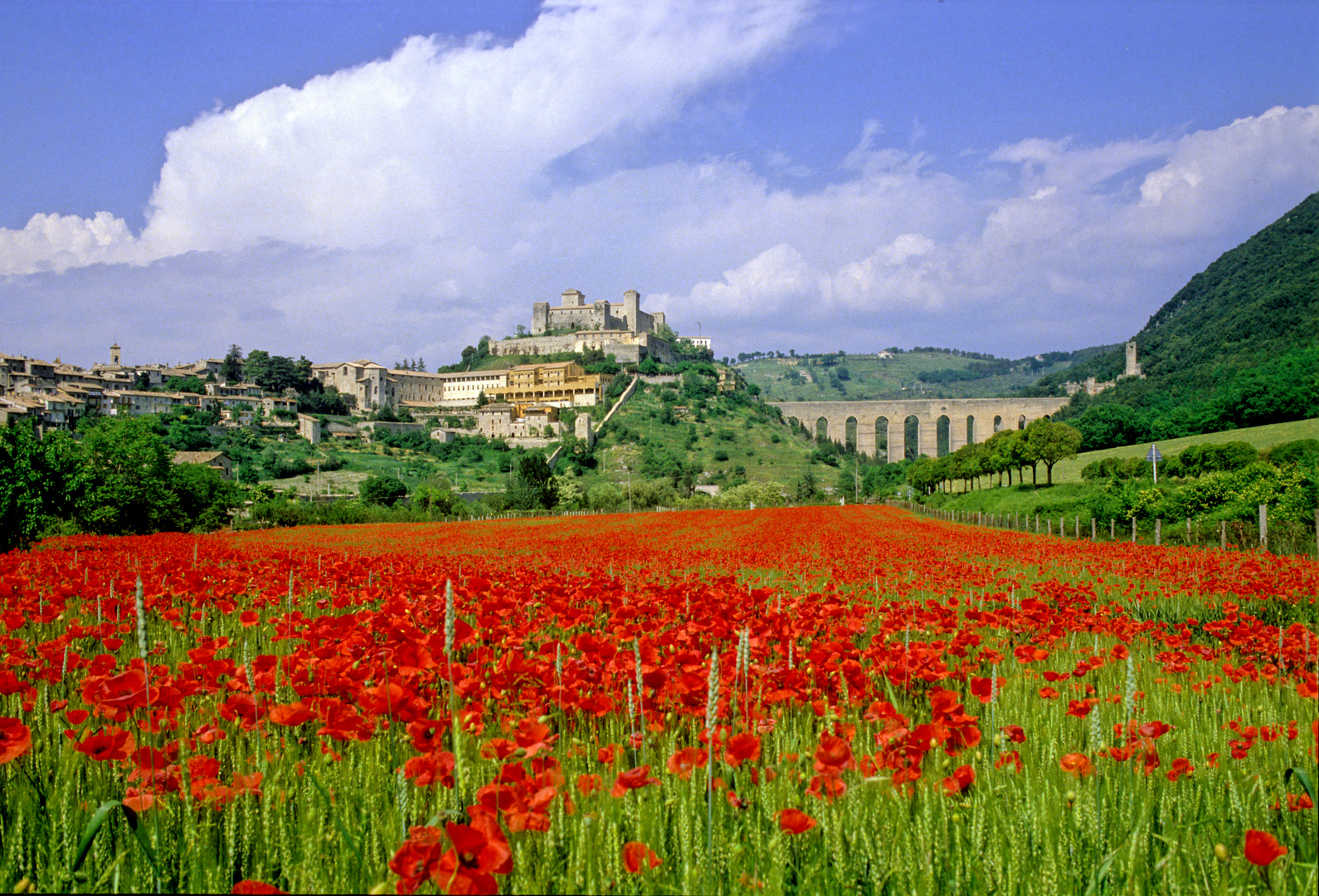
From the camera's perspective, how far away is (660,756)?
7.94 ft

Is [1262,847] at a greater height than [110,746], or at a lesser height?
lesser

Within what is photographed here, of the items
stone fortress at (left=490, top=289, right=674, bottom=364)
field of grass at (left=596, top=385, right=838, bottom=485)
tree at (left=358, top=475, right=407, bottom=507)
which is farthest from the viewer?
stone fortress at (left=490, top=289, right=674, bottom=364)

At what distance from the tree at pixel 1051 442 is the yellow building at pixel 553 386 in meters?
70.3

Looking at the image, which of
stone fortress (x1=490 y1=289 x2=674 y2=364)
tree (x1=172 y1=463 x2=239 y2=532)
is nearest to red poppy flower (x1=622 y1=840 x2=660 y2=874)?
tree (x1=172 y1=463 x2=239 y2=532)

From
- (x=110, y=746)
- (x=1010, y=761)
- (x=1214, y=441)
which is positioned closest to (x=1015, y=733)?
(x=1010, y=761)

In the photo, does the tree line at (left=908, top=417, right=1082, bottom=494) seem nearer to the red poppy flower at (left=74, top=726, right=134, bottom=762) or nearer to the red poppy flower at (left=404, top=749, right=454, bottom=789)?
the red poppy flower at (left=404, top=749, right=454, bottom=789)

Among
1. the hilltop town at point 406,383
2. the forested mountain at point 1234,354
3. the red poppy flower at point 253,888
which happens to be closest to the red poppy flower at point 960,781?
the red poppy flower at point 253,888

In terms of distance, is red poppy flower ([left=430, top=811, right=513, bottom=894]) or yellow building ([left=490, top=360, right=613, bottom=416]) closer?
red poppy flower ([left=430, top=811, right=513, bottom=894])

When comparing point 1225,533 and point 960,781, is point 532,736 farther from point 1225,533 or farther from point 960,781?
point 1225,533

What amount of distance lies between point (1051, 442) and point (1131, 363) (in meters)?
76.1

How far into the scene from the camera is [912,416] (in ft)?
399

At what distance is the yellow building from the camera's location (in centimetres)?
11144

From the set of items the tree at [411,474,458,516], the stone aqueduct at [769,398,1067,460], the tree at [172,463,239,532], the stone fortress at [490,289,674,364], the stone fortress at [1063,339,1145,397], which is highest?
the stone fortress at [490,289,674,364]

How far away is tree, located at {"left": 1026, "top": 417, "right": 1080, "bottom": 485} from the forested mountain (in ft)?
85.2
